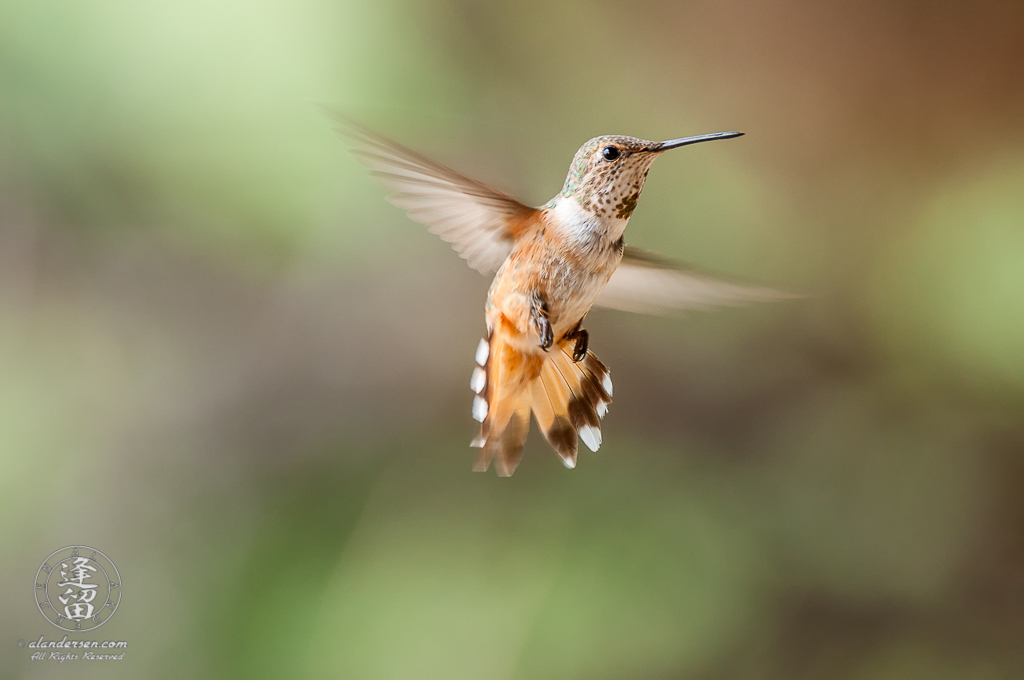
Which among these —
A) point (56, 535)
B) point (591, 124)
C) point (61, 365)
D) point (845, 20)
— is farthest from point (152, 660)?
point (845, 20)

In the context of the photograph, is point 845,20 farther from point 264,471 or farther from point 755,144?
point 264,471

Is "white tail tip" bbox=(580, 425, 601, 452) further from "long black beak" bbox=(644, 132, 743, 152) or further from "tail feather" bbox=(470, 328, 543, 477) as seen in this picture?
"long black beak" bbox=(644, 132, 743, 152)

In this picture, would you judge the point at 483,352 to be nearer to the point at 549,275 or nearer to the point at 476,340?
the point at 549,275

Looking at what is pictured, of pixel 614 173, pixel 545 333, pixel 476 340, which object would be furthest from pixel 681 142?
pixel 476 340

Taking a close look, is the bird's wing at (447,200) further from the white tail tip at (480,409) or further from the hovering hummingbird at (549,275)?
the white tail tip at (480,409)

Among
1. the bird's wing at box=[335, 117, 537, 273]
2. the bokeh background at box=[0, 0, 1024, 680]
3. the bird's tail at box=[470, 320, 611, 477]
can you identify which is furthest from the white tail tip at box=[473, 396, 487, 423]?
the bokeh background at box=[0, 0, 1024, 680]
